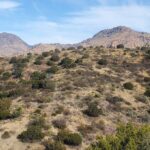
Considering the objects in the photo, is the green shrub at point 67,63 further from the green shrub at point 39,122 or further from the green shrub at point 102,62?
the green shrub at point 39,122

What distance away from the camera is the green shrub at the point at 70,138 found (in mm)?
38281

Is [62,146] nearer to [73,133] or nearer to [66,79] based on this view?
[73,133]

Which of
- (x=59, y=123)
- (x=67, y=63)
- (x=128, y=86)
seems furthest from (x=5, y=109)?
(x=67, y=63)

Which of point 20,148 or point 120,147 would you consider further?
point 20,148

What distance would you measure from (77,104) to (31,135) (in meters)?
10.2

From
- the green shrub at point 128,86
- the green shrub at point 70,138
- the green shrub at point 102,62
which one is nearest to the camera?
the green shrub at point 70,138

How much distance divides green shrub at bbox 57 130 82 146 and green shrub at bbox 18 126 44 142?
71.1 inches

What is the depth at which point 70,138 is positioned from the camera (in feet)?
126

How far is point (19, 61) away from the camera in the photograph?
254 ft

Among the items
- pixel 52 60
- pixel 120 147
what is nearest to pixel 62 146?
pixel 120 147

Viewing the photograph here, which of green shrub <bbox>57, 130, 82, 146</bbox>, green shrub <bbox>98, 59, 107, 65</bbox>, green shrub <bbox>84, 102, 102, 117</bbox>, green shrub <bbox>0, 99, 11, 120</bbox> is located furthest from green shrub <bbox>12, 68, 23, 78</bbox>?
green shrub <bbox>57, 130, 82, 146</bbox>

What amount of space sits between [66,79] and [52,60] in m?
17.7

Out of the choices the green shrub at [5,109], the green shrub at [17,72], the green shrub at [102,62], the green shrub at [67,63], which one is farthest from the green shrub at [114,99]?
the green shrub at [102,62]

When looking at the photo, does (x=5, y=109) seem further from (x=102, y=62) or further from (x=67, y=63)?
(x=102, y=62)
